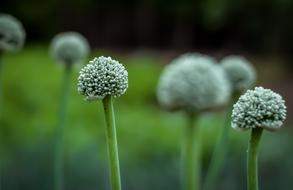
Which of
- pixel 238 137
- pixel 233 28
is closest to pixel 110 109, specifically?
pixel 238 137

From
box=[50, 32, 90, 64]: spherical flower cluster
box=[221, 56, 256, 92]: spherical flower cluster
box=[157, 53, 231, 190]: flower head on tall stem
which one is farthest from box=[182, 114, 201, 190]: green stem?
box=[50, 32, 90, 64]: spherical flower cluster

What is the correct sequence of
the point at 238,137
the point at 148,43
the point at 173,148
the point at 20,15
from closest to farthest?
the point at 173,148 < the point at 238,137 < the point at 20,15 < the point at 148,43

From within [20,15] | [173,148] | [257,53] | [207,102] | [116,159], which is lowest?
[116,159]

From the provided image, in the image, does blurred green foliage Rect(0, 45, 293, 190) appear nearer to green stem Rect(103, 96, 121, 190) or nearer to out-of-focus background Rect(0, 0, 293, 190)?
out-of-focus background Rect(0, 0, 293, 190)

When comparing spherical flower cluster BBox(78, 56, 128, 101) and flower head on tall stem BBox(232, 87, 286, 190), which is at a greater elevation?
spherical flower cluster BBox(78, 56, 128, 101)

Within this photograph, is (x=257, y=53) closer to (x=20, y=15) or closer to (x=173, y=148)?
(x=20, y=15)

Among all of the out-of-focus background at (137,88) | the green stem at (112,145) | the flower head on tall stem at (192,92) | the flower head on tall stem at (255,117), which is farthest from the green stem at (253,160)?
the out-of-focus background at (137,88)

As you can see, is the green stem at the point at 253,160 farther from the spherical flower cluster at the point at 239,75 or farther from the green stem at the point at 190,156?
the spherical flower cluster at the point at 239,75
